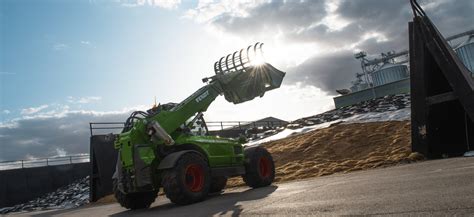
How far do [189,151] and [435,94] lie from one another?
793cm

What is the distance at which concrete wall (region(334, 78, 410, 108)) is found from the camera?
40438 mm

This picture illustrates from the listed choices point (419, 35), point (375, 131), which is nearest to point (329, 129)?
point (375, 131)

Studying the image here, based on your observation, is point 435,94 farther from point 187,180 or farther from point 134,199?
point 134,199

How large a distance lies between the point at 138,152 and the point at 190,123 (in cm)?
204

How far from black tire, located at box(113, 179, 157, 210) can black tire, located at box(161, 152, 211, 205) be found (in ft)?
5.97

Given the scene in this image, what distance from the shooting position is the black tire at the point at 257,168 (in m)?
12.2

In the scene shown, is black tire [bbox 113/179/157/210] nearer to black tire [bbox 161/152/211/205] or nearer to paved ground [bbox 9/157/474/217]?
black tire [bbox 161/152/211/205]

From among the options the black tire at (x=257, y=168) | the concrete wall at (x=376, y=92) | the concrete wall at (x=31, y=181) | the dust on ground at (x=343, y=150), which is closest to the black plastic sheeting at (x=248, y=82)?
the black tire at (x=257, y=168)

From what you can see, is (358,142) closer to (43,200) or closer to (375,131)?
(375,131)

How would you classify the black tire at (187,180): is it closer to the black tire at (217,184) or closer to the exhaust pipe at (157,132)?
the exhaust pipe at (157,132)

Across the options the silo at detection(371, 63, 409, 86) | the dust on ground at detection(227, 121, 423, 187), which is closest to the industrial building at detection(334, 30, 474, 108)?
the silo at detection(371, 63, 409, 86)

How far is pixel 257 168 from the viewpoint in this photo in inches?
480

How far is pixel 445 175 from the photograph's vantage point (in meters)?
7.67

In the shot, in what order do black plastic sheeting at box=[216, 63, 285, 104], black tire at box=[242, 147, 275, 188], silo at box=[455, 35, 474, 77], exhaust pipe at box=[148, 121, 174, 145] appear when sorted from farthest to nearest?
silo at box=[455, 35, 474, 77] → black plastic sheeting at box=[216, 63, 285, 104] → black tire at box=[242, 147, 275, 188] → exhaust pipe at box=[148, 121, 174, 145]
